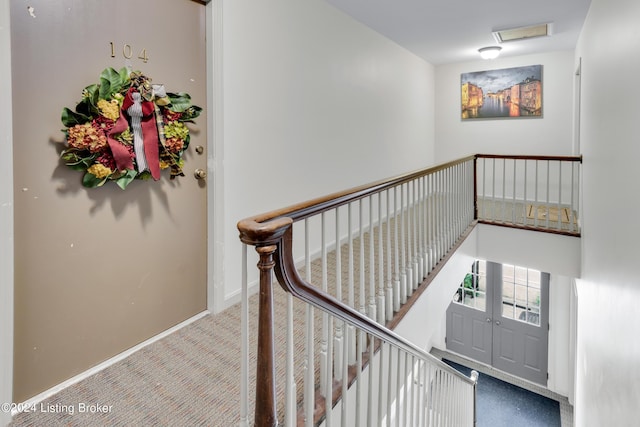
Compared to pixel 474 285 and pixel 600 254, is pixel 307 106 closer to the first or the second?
pixel 600 254

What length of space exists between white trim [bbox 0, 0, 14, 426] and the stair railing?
1079 mm

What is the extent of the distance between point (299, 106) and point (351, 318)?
2096mm

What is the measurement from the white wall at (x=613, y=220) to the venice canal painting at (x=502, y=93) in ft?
6.94

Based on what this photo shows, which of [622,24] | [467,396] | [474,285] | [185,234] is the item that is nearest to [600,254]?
[622,24]

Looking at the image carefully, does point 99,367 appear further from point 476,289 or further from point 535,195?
point 476,289

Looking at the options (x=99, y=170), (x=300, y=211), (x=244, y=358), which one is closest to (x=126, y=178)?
(x=99, y=170)

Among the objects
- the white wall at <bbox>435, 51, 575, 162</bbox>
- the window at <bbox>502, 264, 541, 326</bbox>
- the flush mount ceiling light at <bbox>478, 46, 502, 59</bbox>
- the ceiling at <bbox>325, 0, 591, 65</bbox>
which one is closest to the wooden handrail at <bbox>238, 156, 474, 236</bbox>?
the ceiling at <bbox>325, 0, 591, 65</bbox>

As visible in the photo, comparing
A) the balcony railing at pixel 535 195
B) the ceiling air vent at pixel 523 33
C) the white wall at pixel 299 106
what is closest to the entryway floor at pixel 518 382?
the balcony railing at pixel 535 195

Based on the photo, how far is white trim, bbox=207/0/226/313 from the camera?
2.29 m

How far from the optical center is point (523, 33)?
14.0 ft

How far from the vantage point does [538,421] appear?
524cm

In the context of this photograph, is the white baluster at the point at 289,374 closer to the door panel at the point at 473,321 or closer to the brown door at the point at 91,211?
the brown door at the point at 91,211

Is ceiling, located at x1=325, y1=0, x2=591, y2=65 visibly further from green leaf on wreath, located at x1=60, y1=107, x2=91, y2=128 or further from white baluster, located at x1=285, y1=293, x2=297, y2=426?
white baluster, located at x1=285, y1=293, x2=297, y2=426

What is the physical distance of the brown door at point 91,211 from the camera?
1617 millimetres
